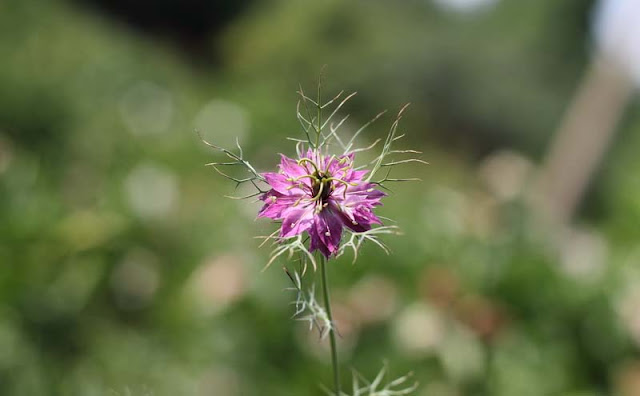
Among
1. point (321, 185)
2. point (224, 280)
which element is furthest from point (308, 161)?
point (224, 280)

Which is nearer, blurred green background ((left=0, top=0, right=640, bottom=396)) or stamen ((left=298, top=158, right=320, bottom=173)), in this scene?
stamen ((left=298, top=158, right=320, bottom=173))

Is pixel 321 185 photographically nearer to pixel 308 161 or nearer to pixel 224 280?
pixel 308 161

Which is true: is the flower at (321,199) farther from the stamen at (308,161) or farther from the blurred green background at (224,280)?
the blurred green background at (224,280)

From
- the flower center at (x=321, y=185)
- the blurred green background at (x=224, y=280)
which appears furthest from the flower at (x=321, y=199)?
the blurred green background at (x=224, y=280)

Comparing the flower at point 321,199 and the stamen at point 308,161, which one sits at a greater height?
the stamen at point 308,161

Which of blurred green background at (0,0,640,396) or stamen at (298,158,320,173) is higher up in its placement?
blurred green background at (0,0,640,396)

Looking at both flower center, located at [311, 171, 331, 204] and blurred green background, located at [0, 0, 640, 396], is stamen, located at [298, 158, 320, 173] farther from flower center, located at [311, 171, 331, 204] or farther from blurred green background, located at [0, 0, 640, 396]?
blurred green background, located at [0, 0, 640, 396]

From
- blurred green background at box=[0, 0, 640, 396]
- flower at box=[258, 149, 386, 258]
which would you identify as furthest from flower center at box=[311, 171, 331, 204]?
blurred green background at box=[0, 0, 640, 396]

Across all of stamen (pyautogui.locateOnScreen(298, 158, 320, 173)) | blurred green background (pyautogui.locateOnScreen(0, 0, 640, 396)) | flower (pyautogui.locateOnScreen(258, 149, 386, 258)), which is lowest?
flower (pyautogui.locateOnScreen(258, 149, 386, 258))

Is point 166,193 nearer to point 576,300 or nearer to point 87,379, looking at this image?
point 87,379
